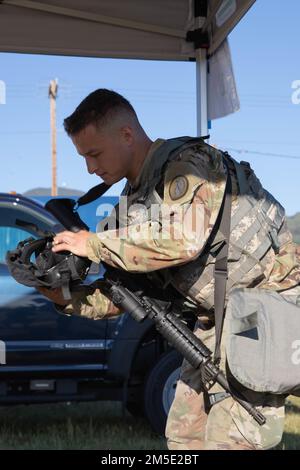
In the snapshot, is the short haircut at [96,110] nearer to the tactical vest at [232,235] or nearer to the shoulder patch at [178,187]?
the tactical vest at [232,235]

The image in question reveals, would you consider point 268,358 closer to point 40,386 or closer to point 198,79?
point 198,79

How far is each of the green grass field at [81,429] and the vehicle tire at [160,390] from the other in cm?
17

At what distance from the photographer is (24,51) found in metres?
3.91

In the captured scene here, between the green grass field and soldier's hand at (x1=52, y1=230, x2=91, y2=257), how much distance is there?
2925mm

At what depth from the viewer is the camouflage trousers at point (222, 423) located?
2.57 metres

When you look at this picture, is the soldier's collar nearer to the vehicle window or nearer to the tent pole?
the tent pole

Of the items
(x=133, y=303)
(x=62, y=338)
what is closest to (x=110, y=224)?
(x=133, y=303)

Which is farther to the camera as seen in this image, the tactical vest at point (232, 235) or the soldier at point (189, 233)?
the tactical vest at point (232, 235)

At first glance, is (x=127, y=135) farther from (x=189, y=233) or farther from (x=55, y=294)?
(x=55, y=294)

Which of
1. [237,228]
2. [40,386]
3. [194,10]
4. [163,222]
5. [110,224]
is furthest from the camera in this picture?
[40,386]

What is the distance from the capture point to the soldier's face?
2666mm

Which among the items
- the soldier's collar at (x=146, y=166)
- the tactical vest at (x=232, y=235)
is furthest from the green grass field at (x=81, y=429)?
the soldier's collar at (x=146, y=166)

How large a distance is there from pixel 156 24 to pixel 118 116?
138cm

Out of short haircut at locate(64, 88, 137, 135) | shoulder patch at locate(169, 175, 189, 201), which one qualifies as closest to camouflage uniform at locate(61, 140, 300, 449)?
shoulder patch at locate(169, 175, 189, 201)
